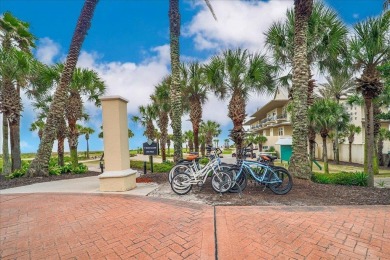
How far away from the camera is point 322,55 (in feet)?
35.4

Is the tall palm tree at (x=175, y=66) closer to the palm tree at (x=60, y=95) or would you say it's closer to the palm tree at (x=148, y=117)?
the palm tree at (x=60, y=95)

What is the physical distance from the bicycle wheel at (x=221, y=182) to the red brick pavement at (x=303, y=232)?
110 cm

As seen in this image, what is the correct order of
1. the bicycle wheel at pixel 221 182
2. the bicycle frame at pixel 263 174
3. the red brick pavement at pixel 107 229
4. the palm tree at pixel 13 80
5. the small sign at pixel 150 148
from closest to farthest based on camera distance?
the red brick pavement at pixel 107 229, the bicycle wheel at pixel 221 182, the bicycle frame at pixel 263 174, the small sign at pixel 150 148, the palm tree at pixel 13 80

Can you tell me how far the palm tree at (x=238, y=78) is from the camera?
1196 cm

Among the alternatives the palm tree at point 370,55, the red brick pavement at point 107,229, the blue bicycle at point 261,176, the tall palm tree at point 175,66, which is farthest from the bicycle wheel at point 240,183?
the tall palm tree at point 175,66

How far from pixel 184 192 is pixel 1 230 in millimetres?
3812

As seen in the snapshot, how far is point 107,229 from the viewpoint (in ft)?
12.7

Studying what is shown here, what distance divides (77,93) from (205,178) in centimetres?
1162

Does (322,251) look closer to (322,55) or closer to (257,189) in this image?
(257,189)

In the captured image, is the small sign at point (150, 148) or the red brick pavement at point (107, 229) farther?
the small sign at point (150, 148)

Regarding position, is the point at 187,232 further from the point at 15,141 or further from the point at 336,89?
the point at 336,89

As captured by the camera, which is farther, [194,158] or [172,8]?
[172,8]

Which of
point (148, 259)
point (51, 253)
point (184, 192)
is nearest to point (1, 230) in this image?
point (51, 253)

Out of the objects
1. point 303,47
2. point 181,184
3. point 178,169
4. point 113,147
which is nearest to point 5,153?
point 113,147
